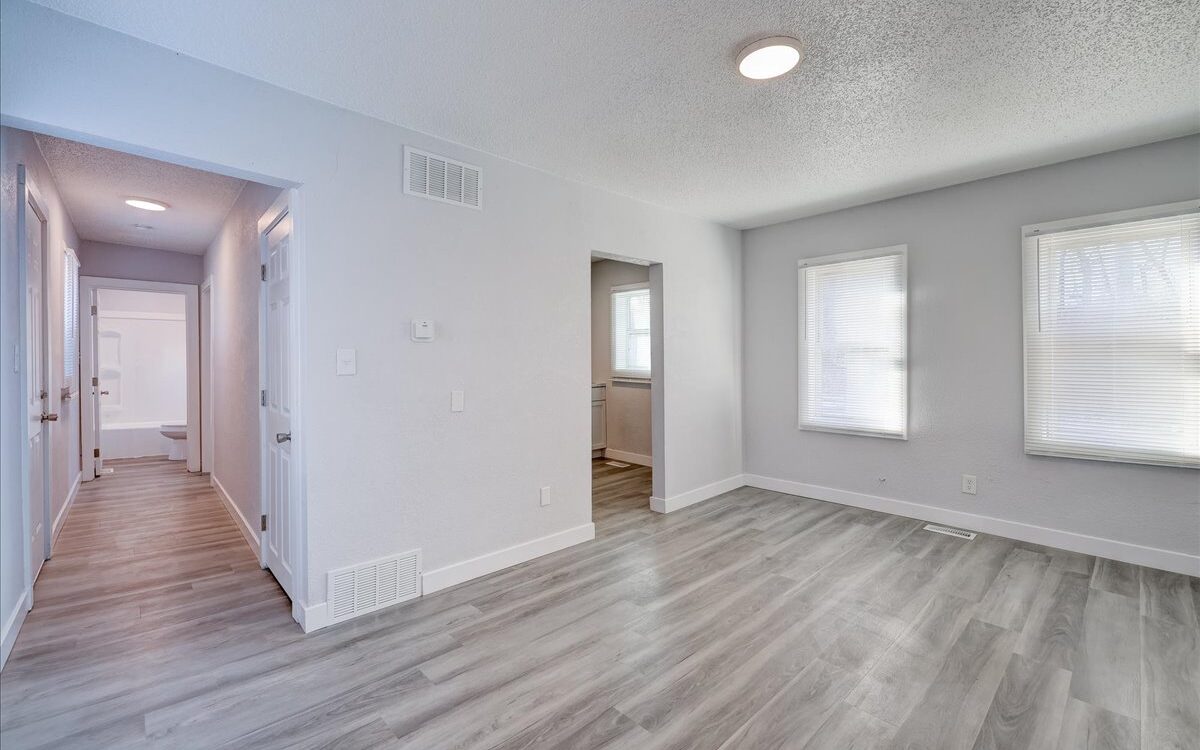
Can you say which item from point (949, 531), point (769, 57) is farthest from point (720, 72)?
point (949, 531)

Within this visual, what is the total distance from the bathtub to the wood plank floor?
4264 mm

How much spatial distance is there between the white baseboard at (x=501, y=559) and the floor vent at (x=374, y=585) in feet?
0.29

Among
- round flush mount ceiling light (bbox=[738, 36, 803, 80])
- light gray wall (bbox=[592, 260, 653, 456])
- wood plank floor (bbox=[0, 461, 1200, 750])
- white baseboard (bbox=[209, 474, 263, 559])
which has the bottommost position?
wood plank floor (bbox=[0, 461, 1200, 750])

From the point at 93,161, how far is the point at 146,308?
570 cm

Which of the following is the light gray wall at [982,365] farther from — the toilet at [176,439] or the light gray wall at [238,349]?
the toilet at [176,439]

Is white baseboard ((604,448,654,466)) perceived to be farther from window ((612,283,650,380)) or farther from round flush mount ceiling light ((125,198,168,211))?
round flush mount ceiling light ((125,198,168,211))

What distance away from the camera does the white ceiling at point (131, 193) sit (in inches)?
126

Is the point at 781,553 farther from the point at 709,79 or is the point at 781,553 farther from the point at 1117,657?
the point at 709,79

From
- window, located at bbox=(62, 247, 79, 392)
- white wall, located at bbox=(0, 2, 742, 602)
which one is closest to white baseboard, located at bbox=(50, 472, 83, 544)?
window, located at bbox=(62, 247, 79, 392)

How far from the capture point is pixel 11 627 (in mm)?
2277

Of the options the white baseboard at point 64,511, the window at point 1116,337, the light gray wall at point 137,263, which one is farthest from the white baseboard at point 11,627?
the window at point 1116,337

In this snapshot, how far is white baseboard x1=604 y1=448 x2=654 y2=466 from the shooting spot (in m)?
6.46

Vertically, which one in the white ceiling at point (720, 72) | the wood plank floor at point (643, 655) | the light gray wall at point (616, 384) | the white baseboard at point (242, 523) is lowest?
the wood plank floor at point (643, 655)

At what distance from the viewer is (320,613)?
8.34 feet
